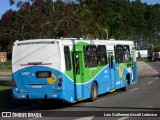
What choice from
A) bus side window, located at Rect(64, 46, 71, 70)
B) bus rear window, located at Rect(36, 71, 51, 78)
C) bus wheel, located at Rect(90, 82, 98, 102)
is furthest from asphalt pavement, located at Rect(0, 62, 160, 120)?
bus side window, located at Rect(64, 46, 71, 70)

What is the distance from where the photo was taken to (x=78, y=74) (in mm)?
16594

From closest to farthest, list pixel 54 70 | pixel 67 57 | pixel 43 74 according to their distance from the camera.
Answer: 1. pixel 54 70
2. pixel 43 74
3. pixel 67 57

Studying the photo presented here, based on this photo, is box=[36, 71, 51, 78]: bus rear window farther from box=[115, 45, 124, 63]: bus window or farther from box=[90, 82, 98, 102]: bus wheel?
box=[115, 45, 124, 63]: bus window

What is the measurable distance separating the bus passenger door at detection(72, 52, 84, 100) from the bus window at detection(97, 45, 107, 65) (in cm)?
231

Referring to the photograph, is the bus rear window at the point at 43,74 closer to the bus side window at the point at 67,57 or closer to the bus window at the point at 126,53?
the bus side window at the point at 67,57

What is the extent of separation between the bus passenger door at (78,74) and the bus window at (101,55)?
2314 mm

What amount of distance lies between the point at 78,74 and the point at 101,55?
304cm

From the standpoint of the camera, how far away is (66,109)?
1561cm

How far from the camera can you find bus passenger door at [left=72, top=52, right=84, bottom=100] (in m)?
16.3

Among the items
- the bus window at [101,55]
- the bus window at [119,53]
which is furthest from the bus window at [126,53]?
the bus window at [101,55]

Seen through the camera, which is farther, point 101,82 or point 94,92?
point 101,82

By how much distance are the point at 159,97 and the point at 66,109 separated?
15.5 ft

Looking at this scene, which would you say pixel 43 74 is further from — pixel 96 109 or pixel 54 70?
pixel 96 109

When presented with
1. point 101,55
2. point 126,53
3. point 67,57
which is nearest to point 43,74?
point 67,57
